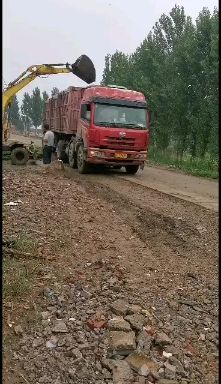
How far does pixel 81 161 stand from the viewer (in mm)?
14352

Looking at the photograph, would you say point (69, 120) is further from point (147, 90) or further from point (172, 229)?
point (147, 90)

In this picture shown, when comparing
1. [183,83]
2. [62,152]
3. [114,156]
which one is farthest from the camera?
[183,83]

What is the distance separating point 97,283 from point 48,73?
12.3m

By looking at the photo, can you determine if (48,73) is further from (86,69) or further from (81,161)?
(81,161)

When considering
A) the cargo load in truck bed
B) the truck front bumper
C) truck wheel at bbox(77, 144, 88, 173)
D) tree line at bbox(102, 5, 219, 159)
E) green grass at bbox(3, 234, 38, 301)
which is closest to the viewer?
green grass at bbox(3, 234, 38, 301)

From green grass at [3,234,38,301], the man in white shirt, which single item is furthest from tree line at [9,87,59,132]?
green grass at [3,234,38,301]

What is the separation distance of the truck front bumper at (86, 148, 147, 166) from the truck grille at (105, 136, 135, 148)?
20 centimetres

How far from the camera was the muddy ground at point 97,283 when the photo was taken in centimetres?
345

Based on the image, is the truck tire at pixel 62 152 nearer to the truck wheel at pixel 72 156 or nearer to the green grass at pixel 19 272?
the truck wheel at pixel 72 156

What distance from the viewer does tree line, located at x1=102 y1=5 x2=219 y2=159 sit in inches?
822

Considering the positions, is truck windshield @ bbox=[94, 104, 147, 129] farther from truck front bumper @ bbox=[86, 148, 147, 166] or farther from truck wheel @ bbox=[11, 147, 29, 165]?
truck wheel @ bbox=[11, 147, 29, 165]

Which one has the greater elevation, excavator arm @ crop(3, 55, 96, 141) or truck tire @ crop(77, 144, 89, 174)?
excavator arm @ crop(3, 55, 96, 141)

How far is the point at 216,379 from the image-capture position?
3404 millimetres

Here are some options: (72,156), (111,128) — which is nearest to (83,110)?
(111,128)
